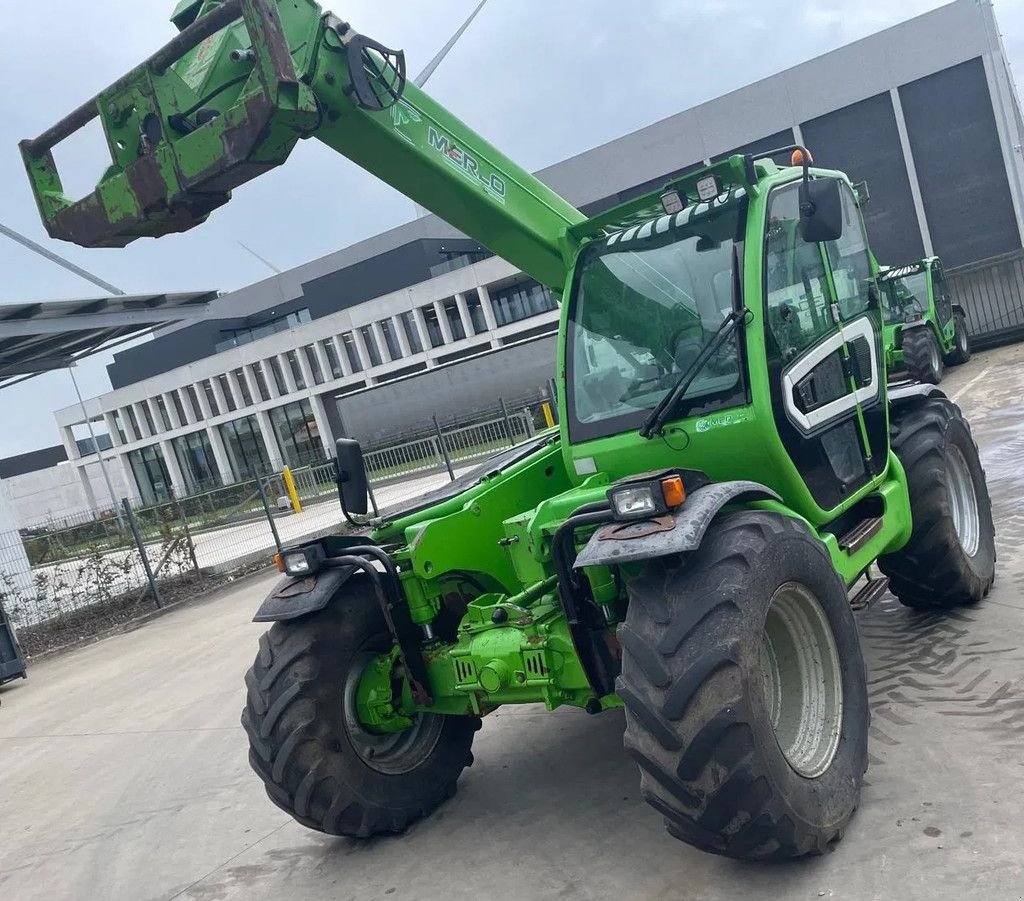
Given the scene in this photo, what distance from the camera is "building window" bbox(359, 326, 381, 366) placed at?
51.0 m

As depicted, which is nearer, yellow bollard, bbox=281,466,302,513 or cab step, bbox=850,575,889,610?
cab step, bbox=850,575,889,610

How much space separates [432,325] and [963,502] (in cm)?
4478

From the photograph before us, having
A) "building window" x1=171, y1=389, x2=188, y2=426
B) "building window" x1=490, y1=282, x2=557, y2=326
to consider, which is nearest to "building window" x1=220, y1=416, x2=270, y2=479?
"building window" x1=171, y1=389, x2=188, y2=426

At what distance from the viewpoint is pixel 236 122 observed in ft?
12.0

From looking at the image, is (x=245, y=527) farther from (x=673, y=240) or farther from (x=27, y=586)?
(x=673, y=240)

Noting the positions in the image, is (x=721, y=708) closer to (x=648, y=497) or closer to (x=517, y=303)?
(x=648, y=497)

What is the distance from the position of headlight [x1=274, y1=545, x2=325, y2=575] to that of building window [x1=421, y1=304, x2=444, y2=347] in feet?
148

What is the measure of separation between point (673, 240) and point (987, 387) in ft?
39.8

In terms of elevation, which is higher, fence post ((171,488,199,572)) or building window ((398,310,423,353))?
building window ((398,310,423,353))

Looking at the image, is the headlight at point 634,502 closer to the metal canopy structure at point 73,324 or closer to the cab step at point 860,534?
the cab step at point 860,534

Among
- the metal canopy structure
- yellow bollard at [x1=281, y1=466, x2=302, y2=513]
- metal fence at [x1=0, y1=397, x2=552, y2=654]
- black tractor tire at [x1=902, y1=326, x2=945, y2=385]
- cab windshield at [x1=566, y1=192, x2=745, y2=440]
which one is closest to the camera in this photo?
cab windshield at [x1=566, y1=192, x2=745, y2=440]

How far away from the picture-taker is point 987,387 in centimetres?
1452

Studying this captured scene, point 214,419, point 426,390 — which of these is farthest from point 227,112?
point 214,419

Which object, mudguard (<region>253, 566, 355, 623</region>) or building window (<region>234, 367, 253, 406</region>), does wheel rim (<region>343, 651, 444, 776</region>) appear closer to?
mudguard (<region>253, 566, 355, 623</region>)
